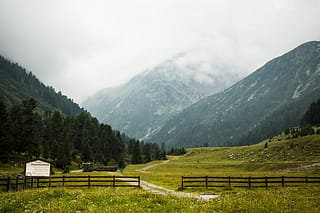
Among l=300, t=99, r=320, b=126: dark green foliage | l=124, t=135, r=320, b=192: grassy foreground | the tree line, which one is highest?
l=300, t=99, r=320, b=126: dark green foliage

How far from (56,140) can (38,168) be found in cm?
6630

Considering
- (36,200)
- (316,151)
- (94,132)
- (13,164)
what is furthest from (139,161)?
(36,200)

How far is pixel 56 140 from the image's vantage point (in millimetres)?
114500

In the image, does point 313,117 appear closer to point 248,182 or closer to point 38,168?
A: point 248,182

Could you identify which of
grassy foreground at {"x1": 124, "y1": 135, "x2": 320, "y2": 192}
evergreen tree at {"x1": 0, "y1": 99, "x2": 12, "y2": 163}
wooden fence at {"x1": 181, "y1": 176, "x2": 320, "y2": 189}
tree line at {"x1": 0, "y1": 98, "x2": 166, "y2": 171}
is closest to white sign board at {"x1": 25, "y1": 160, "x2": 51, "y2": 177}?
evergreen tree at {"x1": 0, "y1": 99, "x2": 12, "y2": 163}

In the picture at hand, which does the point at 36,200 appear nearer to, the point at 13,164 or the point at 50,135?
the point at 13,164

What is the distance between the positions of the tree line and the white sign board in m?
28.9

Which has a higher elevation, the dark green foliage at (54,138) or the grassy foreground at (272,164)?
the dark green foliage at (54,138)

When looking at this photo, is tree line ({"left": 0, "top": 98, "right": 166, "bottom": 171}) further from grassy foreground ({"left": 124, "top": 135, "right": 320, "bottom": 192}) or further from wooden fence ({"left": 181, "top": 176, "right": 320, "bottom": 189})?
wooden fence ({"left": 181, "top": 176, "right": 320, "bottom": 189})

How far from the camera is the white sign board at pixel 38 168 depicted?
51.8 m

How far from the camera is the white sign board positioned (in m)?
51.8

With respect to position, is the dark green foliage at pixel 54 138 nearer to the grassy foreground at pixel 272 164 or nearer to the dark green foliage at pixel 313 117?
the grassy foreground at pixel 272 164

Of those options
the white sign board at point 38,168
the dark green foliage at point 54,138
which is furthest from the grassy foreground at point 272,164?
the white sign board at point 38,168

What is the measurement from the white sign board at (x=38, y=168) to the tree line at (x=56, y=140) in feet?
94.9
